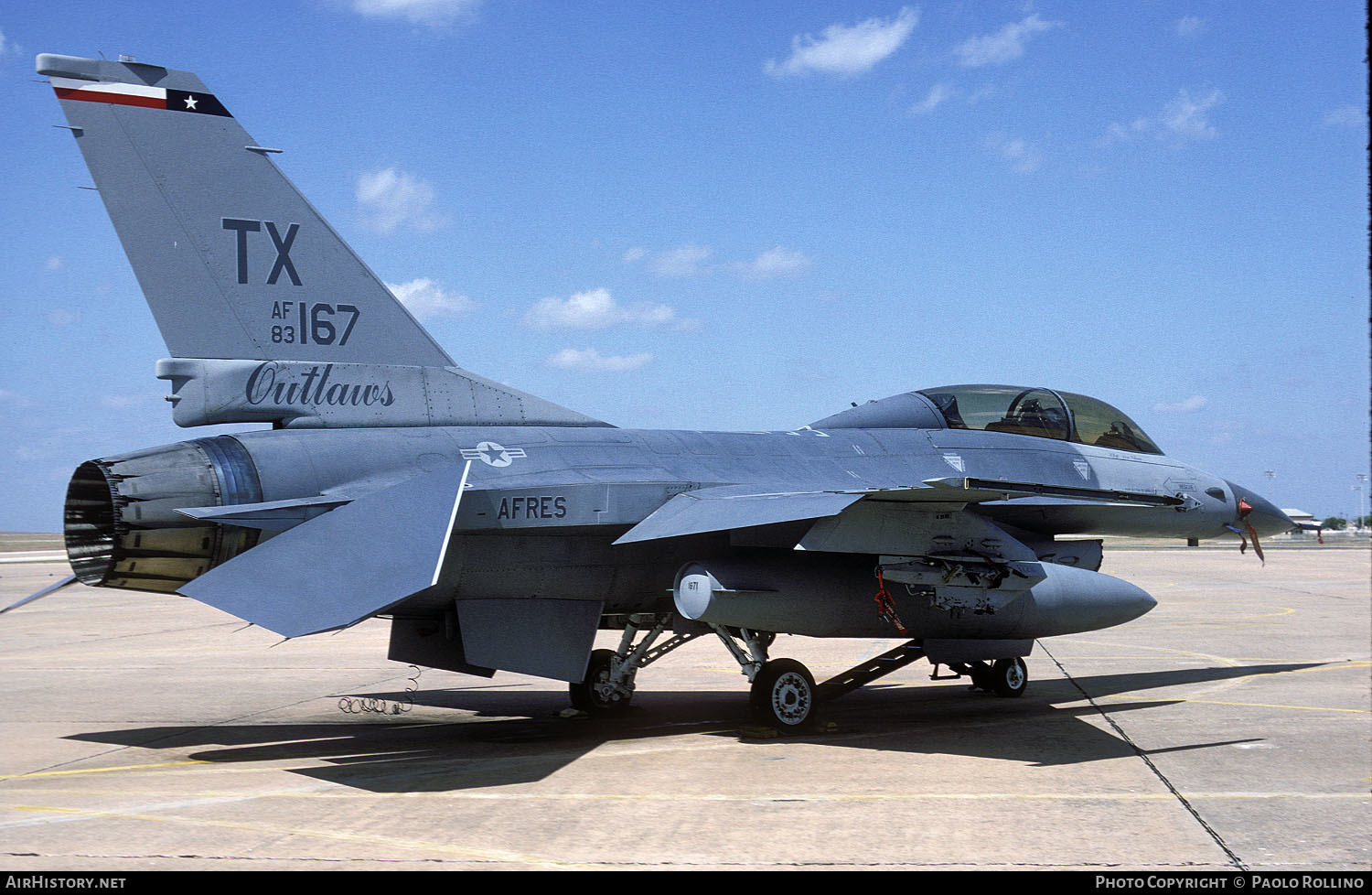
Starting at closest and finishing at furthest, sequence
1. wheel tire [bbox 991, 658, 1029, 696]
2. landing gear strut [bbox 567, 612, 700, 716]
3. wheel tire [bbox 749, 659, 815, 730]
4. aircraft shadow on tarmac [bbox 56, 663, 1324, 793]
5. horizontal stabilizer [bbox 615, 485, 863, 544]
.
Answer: aircraft shadow on tarmac [bbox 56, 663, 1324, 793] < horizontal stabilizer [bbox 615, 485, 863, 544] < wheel tire [bbox 749, 659, 815, 730] < landing gear strut [bbox 567, 612, 700, 716] < wheel tire [bbox 991, 658, 1029, 696]

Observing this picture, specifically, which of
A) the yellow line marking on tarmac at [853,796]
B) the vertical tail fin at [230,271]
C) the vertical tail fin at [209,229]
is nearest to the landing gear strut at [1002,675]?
the yellow line marking on tarmac at [853,796]

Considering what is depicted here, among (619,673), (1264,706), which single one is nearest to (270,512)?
(619,673)

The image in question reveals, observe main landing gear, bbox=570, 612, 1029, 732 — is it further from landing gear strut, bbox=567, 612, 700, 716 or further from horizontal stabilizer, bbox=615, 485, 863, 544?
horizontal stabilizer, bbox=615, 485, 863, 544

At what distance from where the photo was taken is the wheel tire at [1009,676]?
12.4 metres

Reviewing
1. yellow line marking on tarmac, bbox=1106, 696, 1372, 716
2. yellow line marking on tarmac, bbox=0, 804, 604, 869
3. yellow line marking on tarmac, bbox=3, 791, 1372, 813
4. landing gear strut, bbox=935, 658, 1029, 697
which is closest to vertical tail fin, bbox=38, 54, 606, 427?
yellow line marking on tarmac, bbox=0, 804, 604, 869

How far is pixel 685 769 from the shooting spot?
8367mm

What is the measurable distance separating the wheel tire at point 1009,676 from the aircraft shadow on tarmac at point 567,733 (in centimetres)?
18

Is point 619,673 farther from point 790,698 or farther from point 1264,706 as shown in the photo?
point 1264,706

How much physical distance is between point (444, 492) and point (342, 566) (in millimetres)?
954

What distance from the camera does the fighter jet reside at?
328 inches

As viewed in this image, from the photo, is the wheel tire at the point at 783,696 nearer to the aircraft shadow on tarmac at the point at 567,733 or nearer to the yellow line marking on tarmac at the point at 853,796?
the aircraft shadow on tarmac at the point at 567,733

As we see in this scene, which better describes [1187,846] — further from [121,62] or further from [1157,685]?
[121,62]

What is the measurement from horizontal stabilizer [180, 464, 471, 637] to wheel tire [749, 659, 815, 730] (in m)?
3.52

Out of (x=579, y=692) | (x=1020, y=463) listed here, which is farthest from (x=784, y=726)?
(x=1020, y=463)
